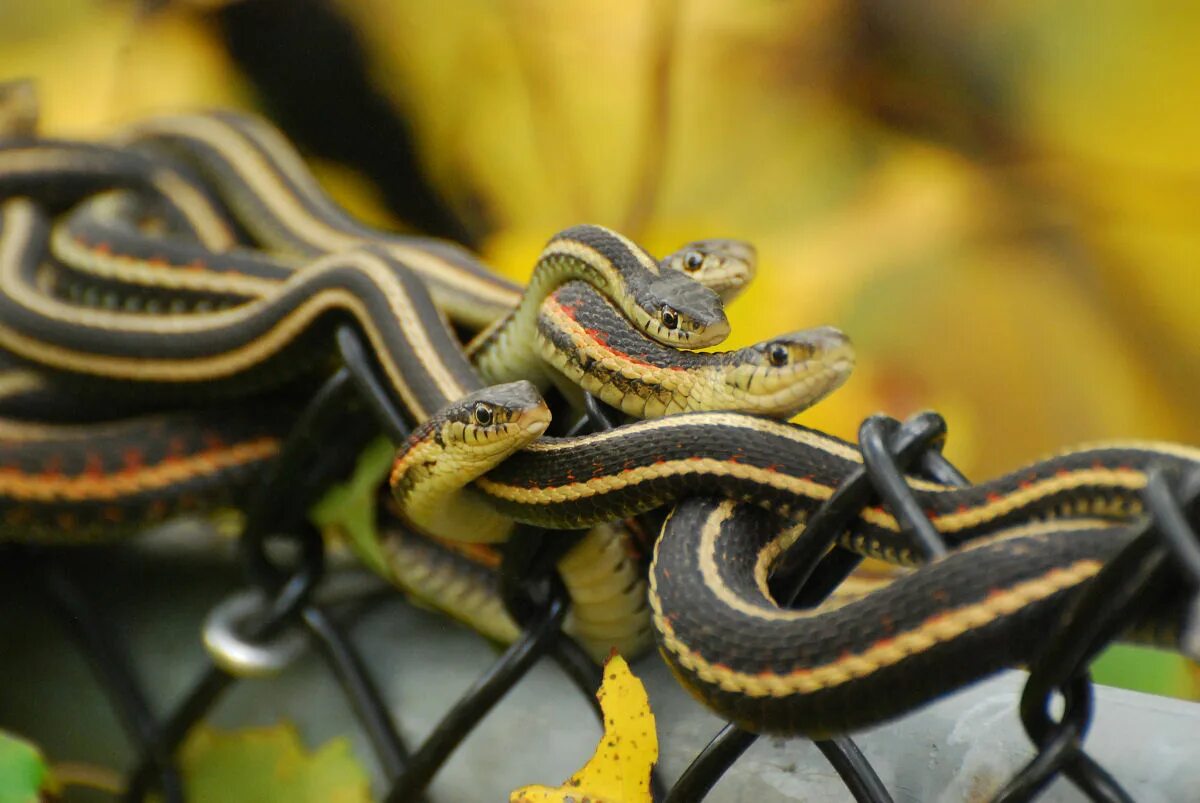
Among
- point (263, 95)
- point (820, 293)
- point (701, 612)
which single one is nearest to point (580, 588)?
point (701, 612)

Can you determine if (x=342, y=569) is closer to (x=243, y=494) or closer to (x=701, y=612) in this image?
(x=243, y=494)

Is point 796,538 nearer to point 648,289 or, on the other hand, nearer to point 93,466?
point 648,289

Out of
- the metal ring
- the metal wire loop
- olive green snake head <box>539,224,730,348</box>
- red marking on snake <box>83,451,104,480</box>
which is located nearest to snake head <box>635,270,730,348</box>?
olive green snake head <box>539,224,730,348</box>

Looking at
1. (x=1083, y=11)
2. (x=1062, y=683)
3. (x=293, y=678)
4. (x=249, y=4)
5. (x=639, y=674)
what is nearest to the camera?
(x=1062, y=683)

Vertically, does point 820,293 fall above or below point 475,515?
above

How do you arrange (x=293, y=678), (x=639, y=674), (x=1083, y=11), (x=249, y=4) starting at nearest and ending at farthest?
(x=639, y=674), (x=293, y=678), (x=1083, y=11), (x=249, y=4)

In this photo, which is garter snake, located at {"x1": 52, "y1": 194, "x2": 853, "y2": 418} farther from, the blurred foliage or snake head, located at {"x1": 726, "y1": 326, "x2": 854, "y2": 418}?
the blurred foliage

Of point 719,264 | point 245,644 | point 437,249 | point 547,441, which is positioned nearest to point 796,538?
point 547,441
